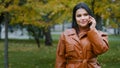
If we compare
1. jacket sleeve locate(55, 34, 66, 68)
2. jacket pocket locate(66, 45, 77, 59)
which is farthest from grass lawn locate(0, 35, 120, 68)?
jacket pocket locate(66, 45, 77, 59)

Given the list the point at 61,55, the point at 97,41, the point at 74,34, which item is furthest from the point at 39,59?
the point at 97,41

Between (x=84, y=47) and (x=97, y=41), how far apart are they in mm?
145

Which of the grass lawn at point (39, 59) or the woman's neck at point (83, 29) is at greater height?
the woman's neck at point (83, 29)

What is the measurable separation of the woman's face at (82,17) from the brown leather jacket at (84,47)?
10 cm

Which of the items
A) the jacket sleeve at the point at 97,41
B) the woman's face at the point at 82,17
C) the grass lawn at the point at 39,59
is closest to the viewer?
the jacket sleeve at the point at 97,41

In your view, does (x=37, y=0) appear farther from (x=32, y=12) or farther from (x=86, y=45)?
(x=86, y=45)

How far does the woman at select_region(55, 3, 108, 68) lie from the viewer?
3.66 metres

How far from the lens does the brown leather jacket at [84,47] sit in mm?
3648

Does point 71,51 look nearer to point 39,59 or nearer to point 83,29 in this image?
point 83,29

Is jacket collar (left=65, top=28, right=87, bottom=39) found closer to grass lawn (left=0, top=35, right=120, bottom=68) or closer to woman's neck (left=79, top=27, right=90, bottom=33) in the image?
woman's neck (left=79, top=27, right=90, bottom=33)

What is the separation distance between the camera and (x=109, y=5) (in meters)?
12.5

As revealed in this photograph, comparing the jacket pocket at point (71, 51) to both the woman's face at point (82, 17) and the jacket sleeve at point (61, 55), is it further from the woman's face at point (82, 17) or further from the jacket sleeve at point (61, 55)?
the woman's face at point (82, 17)

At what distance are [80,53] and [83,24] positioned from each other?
0.30m

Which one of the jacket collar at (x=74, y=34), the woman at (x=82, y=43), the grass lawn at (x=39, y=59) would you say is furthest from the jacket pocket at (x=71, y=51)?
the grass lawn at (x=39, y=59)
